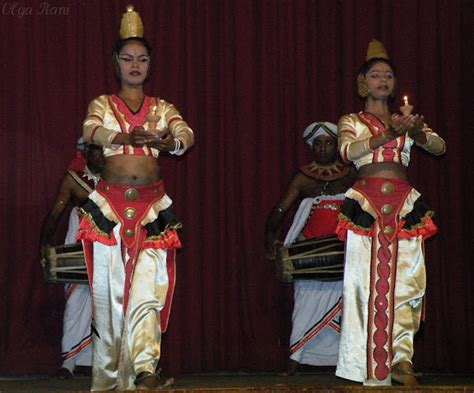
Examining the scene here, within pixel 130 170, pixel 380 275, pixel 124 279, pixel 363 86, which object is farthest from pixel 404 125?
pixel 124 279

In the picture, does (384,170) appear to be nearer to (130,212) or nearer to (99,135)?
(130,212)

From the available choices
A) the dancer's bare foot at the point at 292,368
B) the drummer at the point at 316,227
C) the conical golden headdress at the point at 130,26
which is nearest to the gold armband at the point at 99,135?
the conical golden headdress at the point at 130,26

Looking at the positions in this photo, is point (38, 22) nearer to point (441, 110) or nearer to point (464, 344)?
point (441, 110)

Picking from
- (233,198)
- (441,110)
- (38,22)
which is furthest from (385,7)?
(38,22)

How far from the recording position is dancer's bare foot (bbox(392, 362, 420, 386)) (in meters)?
6.44

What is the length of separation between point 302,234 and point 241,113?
101 cm

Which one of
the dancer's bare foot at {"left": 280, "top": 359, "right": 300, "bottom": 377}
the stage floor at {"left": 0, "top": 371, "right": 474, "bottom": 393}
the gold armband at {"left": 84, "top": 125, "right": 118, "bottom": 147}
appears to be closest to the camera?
the gold armband at {"left": 84, "top": 125, "right": 118, "bottom": 147}

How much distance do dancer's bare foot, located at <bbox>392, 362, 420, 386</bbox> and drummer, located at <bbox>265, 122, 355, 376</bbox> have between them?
5.17 feet

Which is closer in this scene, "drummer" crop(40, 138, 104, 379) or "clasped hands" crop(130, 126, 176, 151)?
"clasped hands" crop(130, 126, 176, 151)

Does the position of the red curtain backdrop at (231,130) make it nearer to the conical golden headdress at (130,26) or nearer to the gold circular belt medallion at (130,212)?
the conical golden headdress at (130,26)

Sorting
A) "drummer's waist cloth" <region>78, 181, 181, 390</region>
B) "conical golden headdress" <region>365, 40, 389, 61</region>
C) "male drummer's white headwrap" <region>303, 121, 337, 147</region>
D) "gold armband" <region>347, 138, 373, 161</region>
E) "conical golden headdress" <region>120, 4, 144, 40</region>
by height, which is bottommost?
"drummer's waist cloth" <region>78, 181, 181, 390</region>

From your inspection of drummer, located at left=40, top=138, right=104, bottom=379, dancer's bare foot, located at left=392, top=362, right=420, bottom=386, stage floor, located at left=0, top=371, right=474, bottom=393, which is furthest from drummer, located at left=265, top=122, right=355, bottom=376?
dancer's bare foot, located at left=392, top=362, right=420, bottom=386

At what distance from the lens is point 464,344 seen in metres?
8.55

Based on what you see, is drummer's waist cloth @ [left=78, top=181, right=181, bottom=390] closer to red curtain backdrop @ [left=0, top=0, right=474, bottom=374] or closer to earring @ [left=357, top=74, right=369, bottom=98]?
earring @ [left=357, top=74, right=369, bottom=98]
